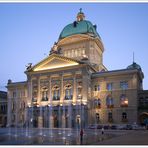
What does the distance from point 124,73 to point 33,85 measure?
2576 centimetres

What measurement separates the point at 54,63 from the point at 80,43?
1357cm

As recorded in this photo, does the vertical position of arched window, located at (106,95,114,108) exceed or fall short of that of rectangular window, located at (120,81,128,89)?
it falls short

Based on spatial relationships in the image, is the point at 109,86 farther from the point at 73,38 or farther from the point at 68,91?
the point at 73,38

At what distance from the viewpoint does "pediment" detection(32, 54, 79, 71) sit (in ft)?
229

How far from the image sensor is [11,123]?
258 ft

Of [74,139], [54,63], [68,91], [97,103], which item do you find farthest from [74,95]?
[74,139]

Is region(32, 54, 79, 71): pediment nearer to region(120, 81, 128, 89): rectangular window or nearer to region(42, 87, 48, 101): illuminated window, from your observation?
region(42, 87, 48, 101): illuminated window

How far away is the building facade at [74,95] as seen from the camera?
6309 cm

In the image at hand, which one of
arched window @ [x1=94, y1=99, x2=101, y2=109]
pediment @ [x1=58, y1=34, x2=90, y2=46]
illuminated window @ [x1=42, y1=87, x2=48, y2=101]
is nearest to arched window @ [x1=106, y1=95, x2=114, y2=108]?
arched window @ [x1=94, y1=99, x2=101, y2=109]

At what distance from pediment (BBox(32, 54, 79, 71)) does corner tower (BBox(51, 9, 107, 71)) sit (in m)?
7.48

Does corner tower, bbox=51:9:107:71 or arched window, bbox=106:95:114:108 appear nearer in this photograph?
arched window, bbox=106:95:114:108

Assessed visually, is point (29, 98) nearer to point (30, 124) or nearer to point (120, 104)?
point (30, 124)

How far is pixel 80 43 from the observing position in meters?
82.2

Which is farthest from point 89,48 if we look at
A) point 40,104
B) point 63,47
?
point 40,104
